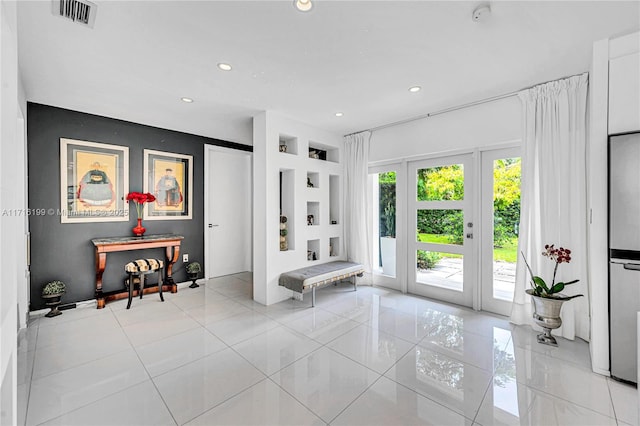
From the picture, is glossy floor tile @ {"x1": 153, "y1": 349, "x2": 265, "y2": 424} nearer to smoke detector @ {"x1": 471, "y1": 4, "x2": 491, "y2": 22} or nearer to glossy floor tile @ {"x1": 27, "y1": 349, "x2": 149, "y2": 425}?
glossy floor tile @ {"x1": 27, "y1": 349, "x2": 149, "y2": 425}

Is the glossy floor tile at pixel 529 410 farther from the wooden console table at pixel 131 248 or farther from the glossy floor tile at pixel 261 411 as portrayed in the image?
the wooden console table at pixel 131 248

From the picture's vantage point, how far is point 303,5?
1.75m

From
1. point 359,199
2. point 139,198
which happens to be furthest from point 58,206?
point 359,199

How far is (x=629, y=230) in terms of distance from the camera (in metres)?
2.00

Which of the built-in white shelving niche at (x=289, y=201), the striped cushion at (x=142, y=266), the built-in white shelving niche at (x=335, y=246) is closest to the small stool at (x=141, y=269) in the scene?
the striped cushion at (x=142, y=266)

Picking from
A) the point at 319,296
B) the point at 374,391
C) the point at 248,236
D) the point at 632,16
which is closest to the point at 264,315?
the point at 319,296

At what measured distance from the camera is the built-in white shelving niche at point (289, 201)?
4.01 metres

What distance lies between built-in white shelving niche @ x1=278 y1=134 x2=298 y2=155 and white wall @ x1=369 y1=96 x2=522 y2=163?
1283 mm

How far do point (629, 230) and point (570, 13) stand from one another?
1.59 meters

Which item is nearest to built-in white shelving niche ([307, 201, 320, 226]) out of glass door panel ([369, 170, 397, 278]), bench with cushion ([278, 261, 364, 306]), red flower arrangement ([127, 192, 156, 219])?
bench with cushion ([278, 261, 364, 306])

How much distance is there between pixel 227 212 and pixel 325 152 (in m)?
2.15

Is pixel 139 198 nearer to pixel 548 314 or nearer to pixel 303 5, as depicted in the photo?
pixel 303 5

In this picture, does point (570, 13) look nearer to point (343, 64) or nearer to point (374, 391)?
point (343, 64)

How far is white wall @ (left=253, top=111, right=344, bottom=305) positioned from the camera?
12.0ft
